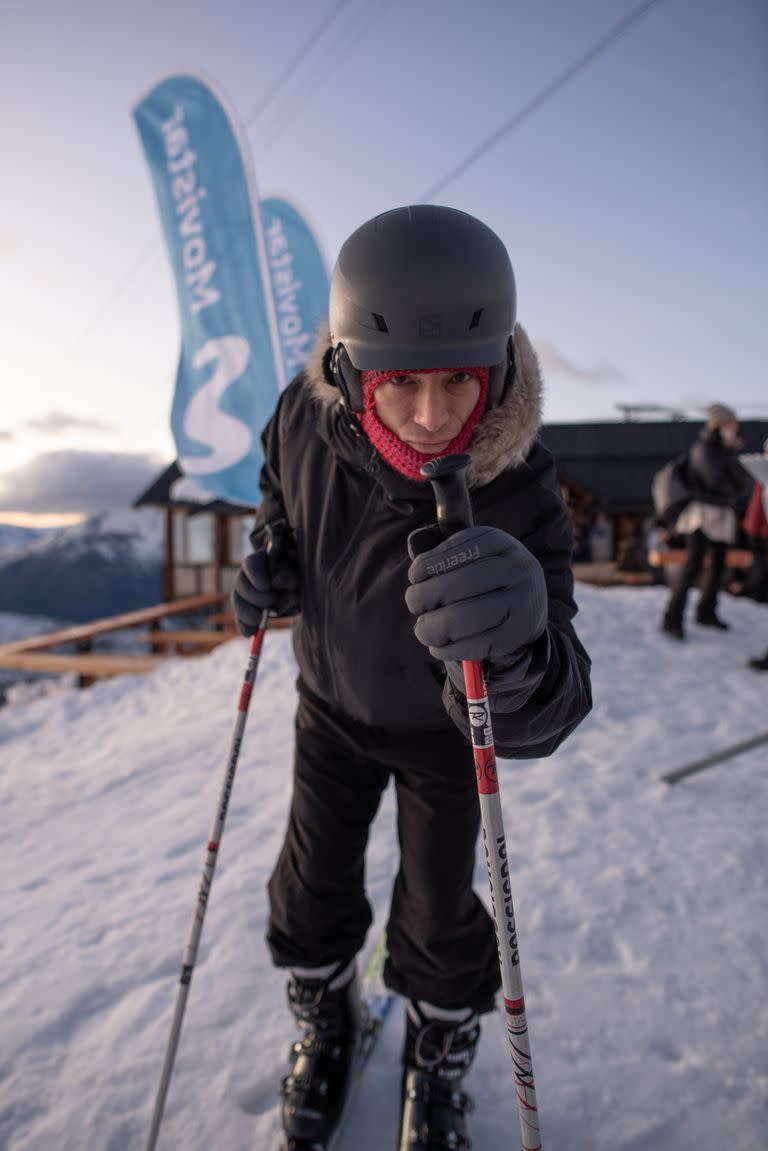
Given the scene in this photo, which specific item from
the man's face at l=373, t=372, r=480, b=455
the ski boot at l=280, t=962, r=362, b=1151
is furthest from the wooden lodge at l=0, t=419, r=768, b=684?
the man's face at l=373, t=372, r=480, b=455

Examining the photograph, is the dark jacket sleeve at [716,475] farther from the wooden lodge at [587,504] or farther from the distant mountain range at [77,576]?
the distant mountain range at [77,576]

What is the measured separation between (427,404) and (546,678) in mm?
559

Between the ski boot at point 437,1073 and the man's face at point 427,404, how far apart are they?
4.65ft

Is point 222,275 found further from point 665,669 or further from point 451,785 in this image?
point 451,785

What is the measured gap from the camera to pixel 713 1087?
5.81 ft

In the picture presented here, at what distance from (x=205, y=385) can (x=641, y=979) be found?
5.79m

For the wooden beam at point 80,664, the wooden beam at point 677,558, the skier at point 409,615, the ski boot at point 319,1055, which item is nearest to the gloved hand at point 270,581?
the skier at point 409,615

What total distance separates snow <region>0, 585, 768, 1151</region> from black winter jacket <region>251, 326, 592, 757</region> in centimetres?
116

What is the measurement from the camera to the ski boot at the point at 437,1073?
1.56m

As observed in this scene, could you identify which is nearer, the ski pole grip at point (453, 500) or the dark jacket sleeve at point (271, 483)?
the ski pole grip at point (453, 500)

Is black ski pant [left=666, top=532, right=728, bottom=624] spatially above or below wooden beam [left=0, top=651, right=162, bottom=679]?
above

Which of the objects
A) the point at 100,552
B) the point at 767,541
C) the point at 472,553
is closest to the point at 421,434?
the point at 472,553

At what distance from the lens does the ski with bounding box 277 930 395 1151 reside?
1.57 m

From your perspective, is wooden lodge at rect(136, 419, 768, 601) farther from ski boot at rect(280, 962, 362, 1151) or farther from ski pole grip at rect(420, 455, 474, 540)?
ski pole grip at rect(420, 455, 474, 540)
